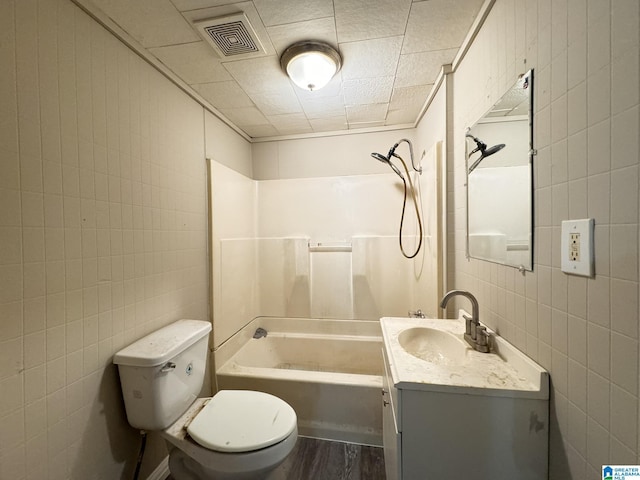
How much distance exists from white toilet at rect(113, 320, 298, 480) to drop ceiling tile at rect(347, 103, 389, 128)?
1902 millimetres

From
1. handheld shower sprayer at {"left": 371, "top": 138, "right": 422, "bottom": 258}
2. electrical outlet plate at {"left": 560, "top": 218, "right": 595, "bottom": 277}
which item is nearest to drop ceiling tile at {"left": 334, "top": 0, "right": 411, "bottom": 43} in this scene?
handheld shower sprayer at {"left": 371, "top": 138, "right": 422, "bottom": 258}

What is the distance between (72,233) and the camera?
3.14 ft

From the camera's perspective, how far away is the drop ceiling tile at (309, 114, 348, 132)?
210 cm

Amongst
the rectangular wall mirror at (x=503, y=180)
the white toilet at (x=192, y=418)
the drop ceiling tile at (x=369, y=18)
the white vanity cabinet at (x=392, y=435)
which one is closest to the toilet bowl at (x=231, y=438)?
the white toilet at (x=192, y=418)

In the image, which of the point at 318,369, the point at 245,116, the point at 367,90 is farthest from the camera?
the point at 318,369

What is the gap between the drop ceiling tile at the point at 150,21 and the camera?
1028mm

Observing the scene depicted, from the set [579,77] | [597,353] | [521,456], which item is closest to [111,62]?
[579,77]

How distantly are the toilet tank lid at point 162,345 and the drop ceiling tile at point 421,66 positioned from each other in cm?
186

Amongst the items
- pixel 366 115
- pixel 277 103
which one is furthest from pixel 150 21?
pixel 366 115

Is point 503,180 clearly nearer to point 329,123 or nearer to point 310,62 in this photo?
point 310,62

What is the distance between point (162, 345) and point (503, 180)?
163 cm

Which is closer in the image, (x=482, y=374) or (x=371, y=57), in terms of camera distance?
(x=482, y=374)

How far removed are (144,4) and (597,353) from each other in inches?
74.8

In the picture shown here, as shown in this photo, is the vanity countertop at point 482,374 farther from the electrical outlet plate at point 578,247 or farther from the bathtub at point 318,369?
the bathtub at point 318,369
